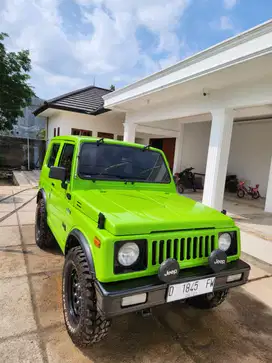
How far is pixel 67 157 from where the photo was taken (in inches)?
117

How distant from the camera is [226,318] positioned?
94.7 inches

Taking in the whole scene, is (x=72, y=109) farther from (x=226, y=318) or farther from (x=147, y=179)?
(x=226, y=318)

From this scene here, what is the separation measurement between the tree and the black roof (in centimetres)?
153

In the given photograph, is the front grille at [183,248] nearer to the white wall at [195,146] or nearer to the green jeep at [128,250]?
the green jeep at [128,250]

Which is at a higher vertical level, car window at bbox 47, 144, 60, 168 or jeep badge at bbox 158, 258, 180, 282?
car window at bbox 47, 144, 60, 168

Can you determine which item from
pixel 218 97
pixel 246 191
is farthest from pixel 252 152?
pixel 218 97

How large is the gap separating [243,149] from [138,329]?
10638mm

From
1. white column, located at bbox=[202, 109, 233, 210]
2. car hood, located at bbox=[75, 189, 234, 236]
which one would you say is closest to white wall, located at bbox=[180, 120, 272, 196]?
white column, located at bbox=[202, 109, 233, 210]

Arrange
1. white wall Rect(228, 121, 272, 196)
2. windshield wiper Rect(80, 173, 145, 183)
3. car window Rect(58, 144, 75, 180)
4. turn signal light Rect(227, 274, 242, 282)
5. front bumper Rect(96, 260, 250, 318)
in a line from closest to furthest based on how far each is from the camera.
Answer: front bumper Rect(96, 260, 250, 318)
turn signal light Rect(227, 274, 242, 282)
windshield wiper Rect(80, 173, 145, 183)
car window Rect(58, 144, 75, 180)
white wall Rect(228, 121, 272, 196)

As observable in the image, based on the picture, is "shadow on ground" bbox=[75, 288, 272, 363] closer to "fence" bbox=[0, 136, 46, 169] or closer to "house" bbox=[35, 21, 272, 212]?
"house" bbox=[35, 21, 272, 212]

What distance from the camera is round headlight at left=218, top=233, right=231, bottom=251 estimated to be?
2027mm

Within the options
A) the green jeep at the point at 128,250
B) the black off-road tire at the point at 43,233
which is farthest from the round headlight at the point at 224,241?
the black off-road tire at the point at 43,233

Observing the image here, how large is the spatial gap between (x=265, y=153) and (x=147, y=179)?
9117 mm

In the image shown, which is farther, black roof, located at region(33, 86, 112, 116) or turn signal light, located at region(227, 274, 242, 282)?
black roof, located at region(33, 86, 112, 116)
